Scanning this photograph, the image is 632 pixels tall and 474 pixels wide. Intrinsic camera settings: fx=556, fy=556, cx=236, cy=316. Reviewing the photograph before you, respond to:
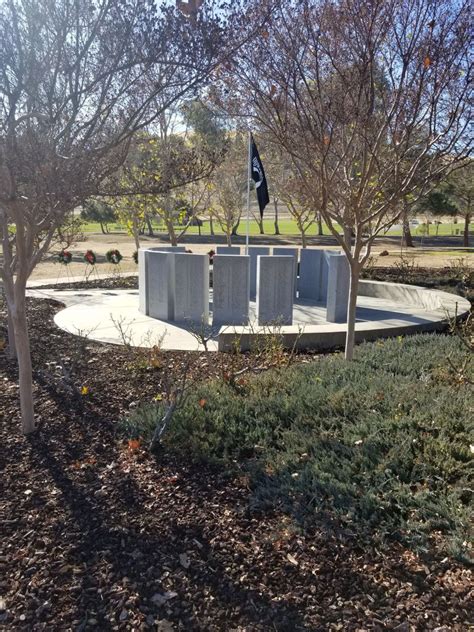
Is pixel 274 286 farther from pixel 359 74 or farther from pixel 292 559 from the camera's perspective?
pixel 292 559

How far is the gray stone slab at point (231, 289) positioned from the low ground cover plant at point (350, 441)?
3.95 meters

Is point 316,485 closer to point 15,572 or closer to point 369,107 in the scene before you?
point 15,572

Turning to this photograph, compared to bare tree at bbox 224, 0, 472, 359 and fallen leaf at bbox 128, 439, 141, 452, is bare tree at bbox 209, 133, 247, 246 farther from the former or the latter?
fallen leaf at bbox 128, 439, 141, 452

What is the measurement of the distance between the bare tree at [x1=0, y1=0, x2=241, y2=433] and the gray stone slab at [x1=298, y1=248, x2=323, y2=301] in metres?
8.36

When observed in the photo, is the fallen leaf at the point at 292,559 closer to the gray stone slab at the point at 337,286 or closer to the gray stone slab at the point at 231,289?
the gray stone slab at the point at 231,289

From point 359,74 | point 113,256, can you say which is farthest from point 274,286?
point 113,256

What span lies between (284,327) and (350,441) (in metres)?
3.83

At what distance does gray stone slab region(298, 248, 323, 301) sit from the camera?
474 inches

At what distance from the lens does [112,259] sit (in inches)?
690

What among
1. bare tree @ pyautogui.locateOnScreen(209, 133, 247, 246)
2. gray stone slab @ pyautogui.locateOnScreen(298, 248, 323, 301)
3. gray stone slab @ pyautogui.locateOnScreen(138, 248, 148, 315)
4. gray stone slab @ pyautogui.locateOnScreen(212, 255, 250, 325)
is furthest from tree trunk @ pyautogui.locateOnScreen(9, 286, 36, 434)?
bare tree @ pyautogui.locateOnScreen(209, 133, 247, 246)

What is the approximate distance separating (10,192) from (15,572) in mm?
2156

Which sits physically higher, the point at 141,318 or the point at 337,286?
the point at 337,286

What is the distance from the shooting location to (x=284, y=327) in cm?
732

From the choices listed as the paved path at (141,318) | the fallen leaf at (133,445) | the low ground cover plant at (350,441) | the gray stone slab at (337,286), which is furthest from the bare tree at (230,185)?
the fallen leaf at (133,445)
